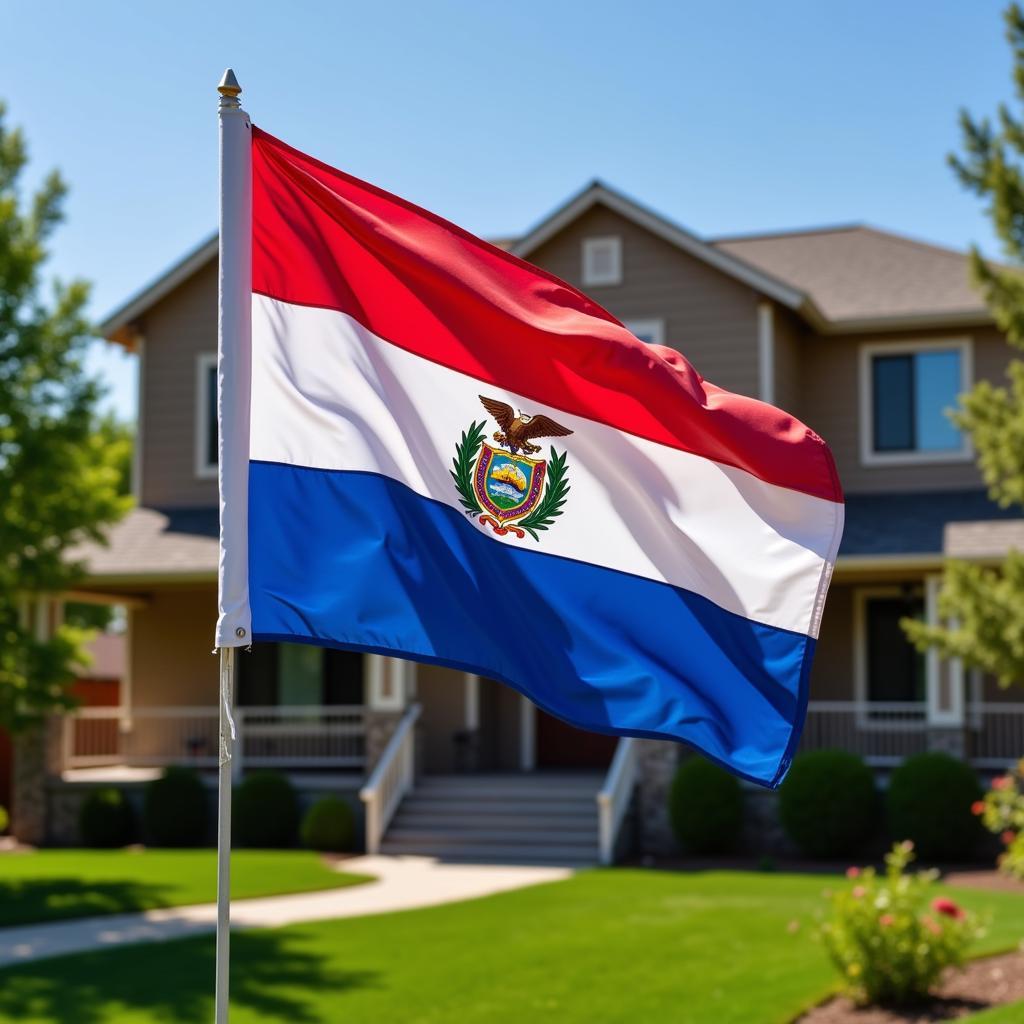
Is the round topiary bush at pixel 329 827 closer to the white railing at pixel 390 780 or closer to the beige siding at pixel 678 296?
the white railing at pixel 390 780

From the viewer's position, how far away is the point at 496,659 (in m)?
4.77

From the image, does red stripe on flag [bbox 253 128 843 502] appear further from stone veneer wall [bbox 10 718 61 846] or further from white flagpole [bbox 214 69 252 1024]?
stone veneer wall [bbox 10 718 61 846]

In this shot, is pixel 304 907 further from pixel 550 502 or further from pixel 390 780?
pixel 550 502

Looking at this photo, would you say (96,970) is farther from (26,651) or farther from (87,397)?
(87,397)

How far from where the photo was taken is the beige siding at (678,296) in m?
20.7

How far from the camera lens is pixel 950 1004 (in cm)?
940

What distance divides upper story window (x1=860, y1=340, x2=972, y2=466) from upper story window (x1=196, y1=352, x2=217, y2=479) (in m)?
9.94

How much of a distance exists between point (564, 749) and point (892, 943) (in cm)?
1328

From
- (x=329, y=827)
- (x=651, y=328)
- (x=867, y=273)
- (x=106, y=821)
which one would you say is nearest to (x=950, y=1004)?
(x=329, y=827)

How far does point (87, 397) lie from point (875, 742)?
11264mm

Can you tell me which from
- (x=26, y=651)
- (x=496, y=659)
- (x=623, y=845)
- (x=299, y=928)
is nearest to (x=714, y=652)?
(x=496, y=659)

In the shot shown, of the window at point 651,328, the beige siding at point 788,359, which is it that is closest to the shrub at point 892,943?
the beige siding at point 788,359

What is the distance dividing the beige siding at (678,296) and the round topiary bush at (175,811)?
347 inches

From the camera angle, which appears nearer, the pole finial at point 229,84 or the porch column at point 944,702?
the pole finial at point 229,84
